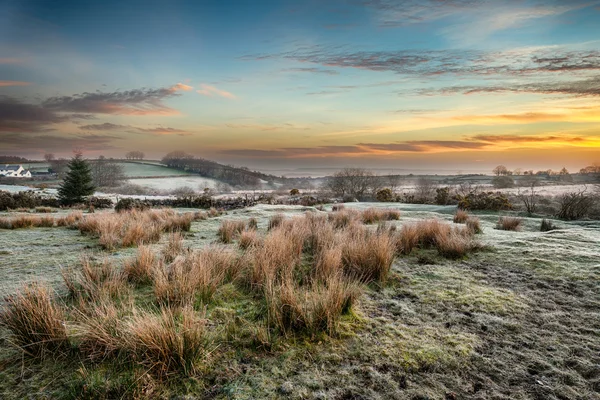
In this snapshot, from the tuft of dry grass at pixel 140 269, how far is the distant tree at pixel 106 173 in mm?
65317

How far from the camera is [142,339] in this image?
7.95 feet

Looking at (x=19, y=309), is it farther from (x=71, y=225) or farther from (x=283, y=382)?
(x=71, y=225)

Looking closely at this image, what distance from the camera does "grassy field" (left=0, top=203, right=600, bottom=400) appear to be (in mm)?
2258

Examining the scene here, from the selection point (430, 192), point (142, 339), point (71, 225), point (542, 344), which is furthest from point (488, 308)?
point (430, 192)

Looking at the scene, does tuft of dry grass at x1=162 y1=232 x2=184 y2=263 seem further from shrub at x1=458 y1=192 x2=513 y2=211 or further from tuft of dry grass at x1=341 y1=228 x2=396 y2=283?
shrub at x1=458 y1=192 x2=513 y2=211

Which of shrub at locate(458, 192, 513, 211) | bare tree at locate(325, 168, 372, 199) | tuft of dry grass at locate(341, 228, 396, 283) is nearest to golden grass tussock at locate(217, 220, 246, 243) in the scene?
tuft of dry grass at locate(341, 228, 396, 283)

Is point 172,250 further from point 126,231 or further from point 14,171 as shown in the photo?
point 14,171

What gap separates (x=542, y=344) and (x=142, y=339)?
12.3 feet

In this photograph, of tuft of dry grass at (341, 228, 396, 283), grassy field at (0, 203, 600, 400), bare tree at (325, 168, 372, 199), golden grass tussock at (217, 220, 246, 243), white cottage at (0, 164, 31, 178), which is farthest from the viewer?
white cottage at (0, 164, 31, 178)

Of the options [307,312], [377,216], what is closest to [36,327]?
[307,312]

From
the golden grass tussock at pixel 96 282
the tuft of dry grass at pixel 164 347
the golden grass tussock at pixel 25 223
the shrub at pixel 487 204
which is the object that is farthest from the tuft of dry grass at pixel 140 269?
the shrub at pixel 487 204

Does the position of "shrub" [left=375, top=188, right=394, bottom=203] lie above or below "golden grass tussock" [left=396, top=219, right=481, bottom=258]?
below

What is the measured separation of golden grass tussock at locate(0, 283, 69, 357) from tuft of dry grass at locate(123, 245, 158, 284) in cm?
137

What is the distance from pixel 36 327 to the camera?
2721 millimetres
